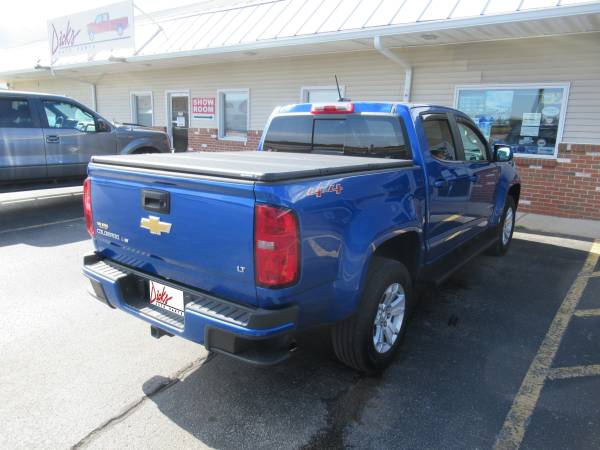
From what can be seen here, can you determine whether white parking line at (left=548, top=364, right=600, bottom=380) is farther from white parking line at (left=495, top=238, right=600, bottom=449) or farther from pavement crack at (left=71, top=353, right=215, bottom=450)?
pavement crack at (left=71, top=353, right=215, bottom=450)

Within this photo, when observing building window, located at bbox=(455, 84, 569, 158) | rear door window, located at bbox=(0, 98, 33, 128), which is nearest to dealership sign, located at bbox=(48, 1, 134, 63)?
rear door window, located at bbox=(0, 98, 33, 128)

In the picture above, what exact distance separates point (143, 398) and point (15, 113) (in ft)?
21.6

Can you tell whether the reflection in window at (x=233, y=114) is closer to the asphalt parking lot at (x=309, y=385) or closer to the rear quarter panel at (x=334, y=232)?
the asphalt parking lot at (x=309, y=385)

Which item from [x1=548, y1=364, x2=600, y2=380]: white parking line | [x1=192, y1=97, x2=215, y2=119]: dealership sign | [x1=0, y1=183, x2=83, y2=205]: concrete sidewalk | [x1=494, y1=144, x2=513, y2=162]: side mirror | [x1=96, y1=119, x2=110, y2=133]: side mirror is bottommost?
[x1=548, y1=364, x2=600, y2=380]: white parking line

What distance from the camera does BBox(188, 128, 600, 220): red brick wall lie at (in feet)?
26.6

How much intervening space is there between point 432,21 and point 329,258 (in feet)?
21.9

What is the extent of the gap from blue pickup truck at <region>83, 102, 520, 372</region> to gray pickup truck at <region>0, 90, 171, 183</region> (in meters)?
5.30

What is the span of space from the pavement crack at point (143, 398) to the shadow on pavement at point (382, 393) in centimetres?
3

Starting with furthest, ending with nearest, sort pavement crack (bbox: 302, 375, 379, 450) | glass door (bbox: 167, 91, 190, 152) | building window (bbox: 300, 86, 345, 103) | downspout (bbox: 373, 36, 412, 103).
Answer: glass door (bbox: 167, 91, 190, 152)
building window (bbox: 300, 86, 345, 103)
downspout (bbox: 373, 36, 412, 103)
pavement crack (bbox: 302, 375, 379, 450)

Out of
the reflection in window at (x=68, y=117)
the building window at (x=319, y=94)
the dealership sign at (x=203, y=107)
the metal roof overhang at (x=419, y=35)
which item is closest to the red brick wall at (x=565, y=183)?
the metal roof overhang at (x=419, y=35)

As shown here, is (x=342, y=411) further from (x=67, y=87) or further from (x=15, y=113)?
(x=67, y=87)

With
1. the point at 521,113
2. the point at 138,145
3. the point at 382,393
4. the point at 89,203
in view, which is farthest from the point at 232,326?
the point at 521,113

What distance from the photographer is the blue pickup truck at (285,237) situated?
2.27 metres

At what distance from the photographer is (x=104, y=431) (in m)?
2.51
